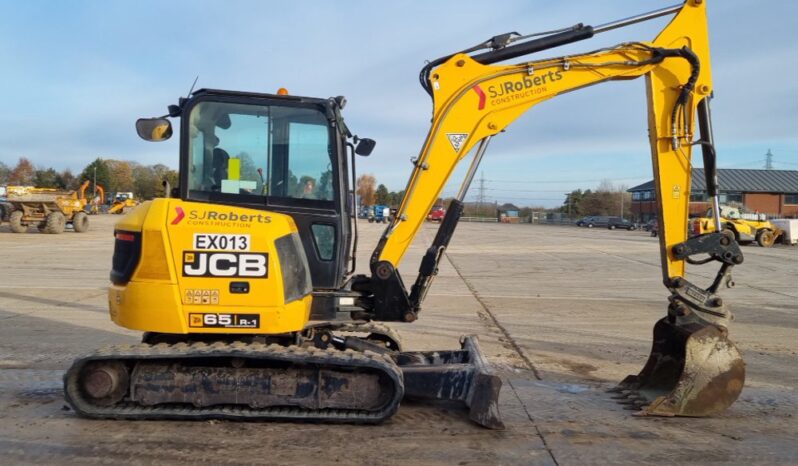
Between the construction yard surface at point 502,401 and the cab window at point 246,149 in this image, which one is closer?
the construction yard surface at point 502,401

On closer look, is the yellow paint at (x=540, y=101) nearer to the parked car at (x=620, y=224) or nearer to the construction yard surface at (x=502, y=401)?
the construction yard surface at (x=502, y=401)

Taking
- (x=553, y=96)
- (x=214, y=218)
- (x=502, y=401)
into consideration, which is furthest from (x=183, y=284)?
(x=553, y=96)

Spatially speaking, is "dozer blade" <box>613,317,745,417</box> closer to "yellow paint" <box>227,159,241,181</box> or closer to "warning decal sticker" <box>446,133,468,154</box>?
"warning decal sticker" <box>446,133,468,154</box>

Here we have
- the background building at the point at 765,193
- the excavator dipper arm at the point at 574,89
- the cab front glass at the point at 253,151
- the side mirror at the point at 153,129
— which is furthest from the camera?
the background building at the point at 765,193

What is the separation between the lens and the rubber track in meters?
4.86

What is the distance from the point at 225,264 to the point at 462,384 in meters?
2.22

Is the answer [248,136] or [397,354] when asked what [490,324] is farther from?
[248,136]

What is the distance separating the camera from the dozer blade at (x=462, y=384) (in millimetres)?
5012

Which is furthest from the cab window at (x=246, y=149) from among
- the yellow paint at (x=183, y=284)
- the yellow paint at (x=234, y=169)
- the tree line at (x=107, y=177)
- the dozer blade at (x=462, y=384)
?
the tree line at (x=107, y=177)

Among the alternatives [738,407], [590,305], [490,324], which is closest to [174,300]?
[738,407]

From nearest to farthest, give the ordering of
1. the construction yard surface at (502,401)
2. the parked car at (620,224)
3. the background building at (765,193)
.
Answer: the construction yard surface at (502,401) < the background building at (765,193) < the parked car at (620,224)

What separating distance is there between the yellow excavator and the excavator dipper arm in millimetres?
14

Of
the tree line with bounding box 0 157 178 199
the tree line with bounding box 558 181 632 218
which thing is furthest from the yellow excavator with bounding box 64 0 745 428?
the tree line with bounding box 558 181 632 218

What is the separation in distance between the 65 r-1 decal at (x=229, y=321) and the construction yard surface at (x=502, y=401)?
83cm
